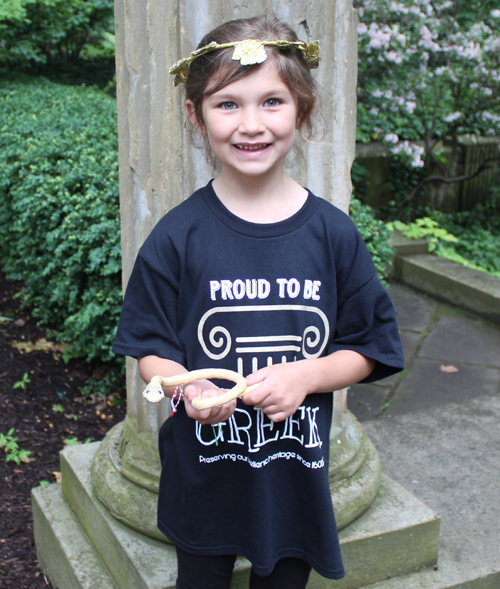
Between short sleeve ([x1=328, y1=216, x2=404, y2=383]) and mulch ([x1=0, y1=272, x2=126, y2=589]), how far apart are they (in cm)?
169

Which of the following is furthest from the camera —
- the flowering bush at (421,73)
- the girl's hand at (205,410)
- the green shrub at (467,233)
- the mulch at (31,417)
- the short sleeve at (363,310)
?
the flowering bush at (421,73)

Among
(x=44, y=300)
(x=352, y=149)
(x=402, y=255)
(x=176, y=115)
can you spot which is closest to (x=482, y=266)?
(x=402, y=255)

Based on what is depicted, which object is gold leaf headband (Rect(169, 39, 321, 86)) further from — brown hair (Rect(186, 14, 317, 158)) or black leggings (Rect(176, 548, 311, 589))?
black leggings (Rect(176, 548, 311, 589))

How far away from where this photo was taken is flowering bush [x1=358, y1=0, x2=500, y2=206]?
6.72 metres

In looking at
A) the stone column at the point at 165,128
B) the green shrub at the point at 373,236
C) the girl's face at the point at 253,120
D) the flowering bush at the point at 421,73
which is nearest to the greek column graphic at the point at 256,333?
the girl's face at the point at 253,120

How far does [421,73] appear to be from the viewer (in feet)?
22.9

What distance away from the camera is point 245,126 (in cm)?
141

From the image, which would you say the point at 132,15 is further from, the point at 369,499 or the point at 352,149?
the point at 369,499

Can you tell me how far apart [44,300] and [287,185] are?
10.5 ft

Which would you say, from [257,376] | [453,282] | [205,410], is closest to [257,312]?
[257,376]

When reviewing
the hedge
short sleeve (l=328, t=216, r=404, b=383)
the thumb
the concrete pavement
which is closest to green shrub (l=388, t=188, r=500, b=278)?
the concrete pavement

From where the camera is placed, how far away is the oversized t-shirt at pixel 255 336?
1.50m

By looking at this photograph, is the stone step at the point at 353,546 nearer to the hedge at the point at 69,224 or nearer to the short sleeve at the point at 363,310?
the short sleeve at the point at 363,310

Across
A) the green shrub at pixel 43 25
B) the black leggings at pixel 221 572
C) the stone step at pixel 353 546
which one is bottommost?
the stone step at pixel 353 546
